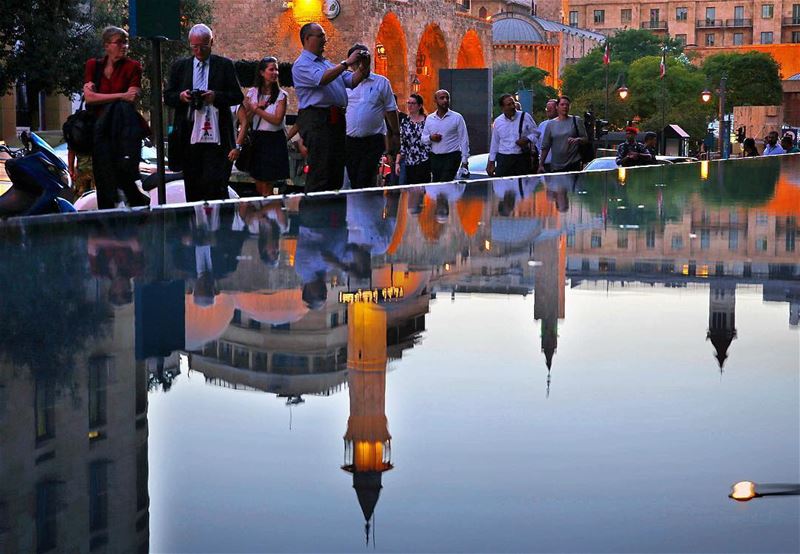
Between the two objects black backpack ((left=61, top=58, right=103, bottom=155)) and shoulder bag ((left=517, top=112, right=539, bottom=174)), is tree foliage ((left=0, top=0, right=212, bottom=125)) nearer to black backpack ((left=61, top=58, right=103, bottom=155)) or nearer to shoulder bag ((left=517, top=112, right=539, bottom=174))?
shoulder bag ((left=517, top=112, right=539, bottom=174))

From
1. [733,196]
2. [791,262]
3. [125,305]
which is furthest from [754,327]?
[733,196]

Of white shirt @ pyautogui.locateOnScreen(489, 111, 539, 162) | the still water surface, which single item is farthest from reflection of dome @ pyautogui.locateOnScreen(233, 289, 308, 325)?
white shirt @ pyautogui.locateOnScreen(489, 111, 539, 162)

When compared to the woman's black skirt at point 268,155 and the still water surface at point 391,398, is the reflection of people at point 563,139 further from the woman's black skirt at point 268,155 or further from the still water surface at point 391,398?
the still water surface at point 391,398

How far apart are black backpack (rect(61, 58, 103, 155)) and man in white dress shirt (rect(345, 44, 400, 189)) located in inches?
91.2

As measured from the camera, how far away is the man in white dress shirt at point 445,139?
1577cm

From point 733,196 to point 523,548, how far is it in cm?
1079

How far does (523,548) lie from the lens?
2098 millimetres

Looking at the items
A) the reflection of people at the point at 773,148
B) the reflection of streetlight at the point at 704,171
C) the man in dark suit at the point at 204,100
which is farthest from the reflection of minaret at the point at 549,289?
the reflection of people at the point at 773,148

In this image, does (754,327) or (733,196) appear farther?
(733,196)

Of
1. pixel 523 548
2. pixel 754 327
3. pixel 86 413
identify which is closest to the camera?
pixel 523 548

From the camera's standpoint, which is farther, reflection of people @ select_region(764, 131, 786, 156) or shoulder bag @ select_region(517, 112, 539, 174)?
reflection of people @ select_region(764, 131, 786, 156)

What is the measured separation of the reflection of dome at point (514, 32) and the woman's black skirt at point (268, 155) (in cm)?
11934

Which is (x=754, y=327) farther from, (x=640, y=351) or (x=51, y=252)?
(x=51, y=252)

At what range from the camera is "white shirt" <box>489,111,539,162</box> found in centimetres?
1689
